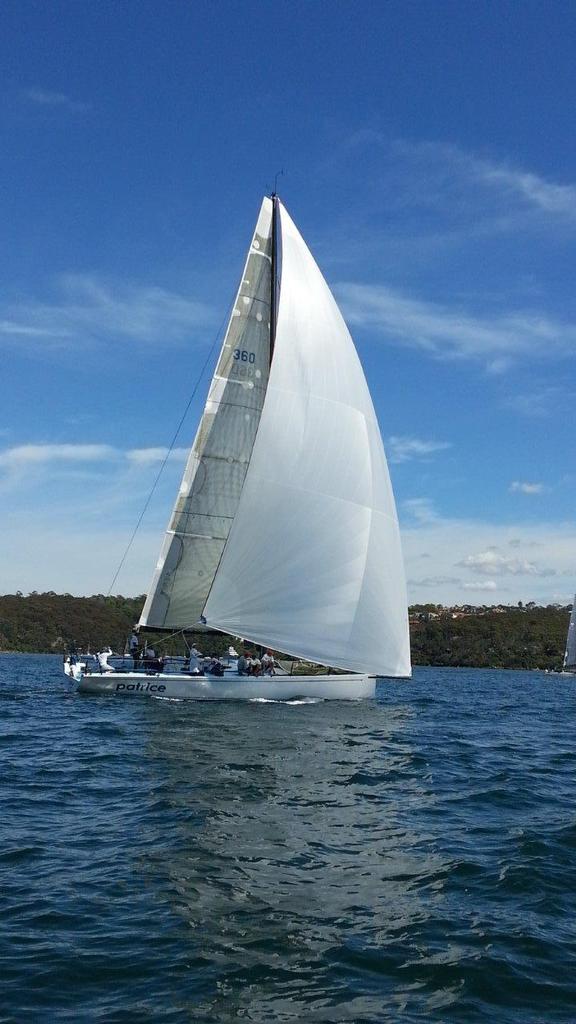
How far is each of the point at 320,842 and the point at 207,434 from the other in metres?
21.1

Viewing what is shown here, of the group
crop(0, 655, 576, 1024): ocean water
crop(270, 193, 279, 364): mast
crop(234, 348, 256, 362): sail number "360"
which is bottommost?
crop(0, 655, 576, 1024): ocean water

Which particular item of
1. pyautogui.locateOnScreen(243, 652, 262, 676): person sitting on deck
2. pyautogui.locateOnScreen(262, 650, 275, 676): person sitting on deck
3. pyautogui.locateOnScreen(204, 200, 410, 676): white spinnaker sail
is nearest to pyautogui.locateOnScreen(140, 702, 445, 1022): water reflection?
pyautogui.locateOnScreen(204, 200, 410, 676): white spinnaker sail

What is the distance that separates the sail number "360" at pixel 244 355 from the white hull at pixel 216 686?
38.0 feet

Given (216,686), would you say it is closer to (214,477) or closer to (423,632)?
(214,477)

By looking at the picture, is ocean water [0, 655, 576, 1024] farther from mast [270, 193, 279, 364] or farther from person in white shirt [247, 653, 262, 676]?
mast [270, 193, 279, 364]

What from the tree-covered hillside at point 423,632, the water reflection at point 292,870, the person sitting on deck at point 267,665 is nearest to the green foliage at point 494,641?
the tree-covered hillside at point 423,632

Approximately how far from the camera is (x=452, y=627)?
446 feet

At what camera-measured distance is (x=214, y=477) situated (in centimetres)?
3038

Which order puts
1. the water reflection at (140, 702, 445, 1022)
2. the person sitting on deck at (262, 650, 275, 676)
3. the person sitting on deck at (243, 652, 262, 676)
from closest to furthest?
the water reflection at (140, 702, 445, 1022)
the person sitting on deck at (243, 652, 262, 676)
the person sitting on deck at (262, 650, 275, 676)

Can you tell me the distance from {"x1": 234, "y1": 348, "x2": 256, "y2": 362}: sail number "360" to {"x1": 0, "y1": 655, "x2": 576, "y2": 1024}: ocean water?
1625cm

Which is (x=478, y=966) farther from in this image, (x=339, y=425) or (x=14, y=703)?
(x=14, y=703)

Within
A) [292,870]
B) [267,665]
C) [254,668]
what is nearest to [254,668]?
[254,668]

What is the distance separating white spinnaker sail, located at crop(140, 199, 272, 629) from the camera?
30.3 meters

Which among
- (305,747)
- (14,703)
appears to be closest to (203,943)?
(305,747)
